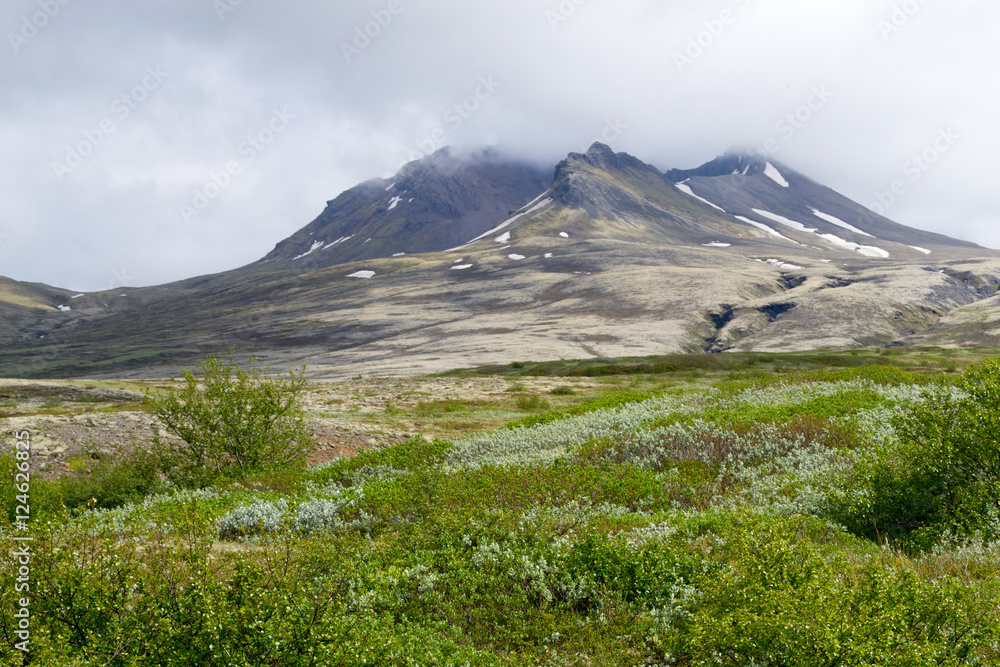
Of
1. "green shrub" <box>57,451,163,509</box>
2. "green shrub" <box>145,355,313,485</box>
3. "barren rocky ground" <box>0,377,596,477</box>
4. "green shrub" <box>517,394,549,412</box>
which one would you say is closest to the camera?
"green shrub" <box>57,451,163,509</box>

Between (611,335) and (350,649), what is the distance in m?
122

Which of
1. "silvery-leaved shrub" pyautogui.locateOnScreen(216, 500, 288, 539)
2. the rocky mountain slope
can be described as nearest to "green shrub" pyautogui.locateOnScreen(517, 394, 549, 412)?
"silvery-leaved shrub" pyautogui.locateOnScreen(216, 500, 288, 539)

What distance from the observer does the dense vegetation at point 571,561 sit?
4.72 m

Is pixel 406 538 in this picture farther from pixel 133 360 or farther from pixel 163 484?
pixel 133 360

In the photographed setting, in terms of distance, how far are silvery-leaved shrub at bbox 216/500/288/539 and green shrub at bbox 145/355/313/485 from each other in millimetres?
5674

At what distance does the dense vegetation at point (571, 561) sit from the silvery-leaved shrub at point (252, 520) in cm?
7

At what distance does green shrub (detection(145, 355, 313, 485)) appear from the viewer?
53.8 ft

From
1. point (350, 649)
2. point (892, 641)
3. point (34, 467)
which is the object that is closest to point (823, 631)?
point (892, 641)

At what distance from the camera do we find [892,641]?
426 cm

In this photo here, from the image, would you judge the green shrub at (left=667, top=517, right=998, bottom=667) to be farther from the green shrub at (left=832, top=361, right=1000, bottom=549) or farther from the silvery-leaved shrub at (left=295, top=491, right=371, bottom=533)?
the silvery-leaved shrub at (left=295, top=491, right=371, bottom=533)

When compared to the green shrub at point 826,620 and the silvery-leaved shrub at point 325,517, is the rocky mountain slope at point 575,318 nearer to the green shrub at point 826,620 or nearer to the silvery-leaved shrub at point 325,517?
the silvery-leaved shrub at point 325,517

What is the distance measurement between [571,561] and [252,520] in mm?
6652

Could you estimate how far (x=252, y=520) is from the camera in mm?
Result: 10641

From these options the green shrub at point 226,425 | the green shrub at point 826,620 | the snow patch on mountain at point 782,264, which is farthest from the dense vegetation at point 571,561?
the snow patch on mountain at point 782,264
